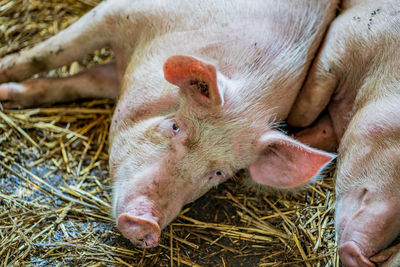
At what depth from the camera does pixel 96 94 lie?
11.8 ft

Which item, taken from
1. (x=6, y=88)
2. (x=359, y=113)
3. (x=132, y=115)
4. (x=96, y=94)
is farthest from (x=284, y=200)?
(x=6, y=88)

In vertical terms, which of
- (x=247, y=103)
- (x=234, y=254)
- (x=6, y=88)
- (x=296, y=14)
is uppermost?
(x=296, y=14)

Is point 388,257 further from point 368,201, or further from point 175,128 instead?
point 175,128

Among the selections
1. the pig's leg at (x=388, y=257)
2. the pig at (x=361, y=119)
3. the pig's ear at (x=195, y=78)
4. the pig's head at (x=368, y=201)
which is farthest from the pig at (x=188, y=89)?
the pig's leg at (x=388, y=257)

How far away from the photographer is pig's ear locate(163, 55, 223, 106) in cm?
224

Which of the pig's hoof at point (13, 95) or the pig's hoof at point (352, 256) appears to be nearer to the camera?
the pig's hoof at point (352, 256)

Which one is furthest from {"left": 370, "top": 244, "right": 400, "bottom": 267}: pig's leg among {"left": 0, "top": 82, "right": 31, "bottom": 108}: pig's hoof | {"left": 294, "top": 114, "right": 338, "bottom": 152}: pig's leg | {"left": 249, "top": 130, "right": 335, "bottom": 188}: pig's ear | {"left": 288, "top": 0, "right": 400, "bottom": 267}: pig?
{"left": 0, "top": 82, "right": 31, "bottom": 108}: pig's hoof

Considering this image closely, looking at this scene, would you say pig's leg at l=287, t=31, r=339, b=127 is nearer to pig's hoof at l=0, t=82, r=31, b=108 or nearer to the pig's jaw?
the pig's jaw

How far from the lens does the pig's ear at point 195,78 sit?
2238mm

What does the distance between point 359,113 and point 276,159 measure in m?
0.58

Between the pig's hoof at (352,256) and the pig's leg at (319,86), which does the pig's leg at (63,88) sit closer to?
the pig's leg at (319,86)

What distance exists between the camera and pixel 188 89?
97.3 inches

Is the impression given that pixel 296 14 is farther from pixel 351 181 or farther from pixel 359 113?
pixel 351 181

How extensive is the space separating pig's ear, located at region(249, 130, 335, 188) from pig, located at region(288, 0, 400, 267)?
0.96 ft
